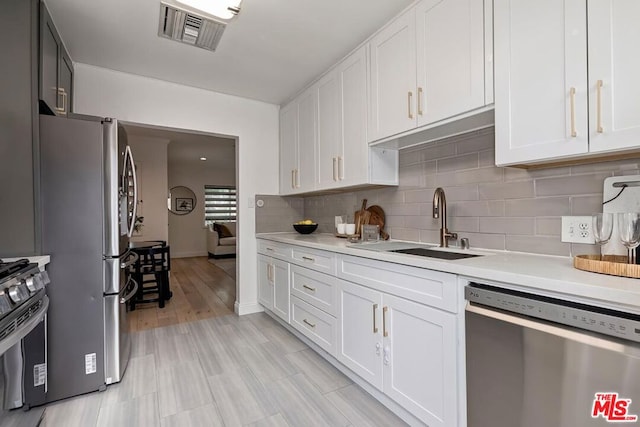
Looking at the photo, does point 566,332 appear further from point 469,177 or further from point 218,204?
point 218,204

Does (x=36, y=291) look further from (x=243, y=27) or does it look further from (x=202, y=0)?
(x=243, y=27)

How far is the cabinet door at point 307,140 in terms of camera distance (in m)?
2.96

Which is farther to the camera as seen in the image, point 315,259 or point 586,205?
point 315,259

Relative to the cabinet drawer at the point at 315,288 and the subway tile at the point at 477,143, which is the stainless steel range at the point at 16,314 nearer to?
the cabinet drawer at the point at 315,288

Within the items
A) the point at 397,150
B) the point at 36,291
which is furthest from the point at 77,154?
the point at 397,150

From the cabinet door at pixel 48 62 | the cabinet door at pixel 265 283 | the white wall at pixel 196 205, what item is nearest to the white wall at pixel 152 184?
the white wall at pixel 196 205

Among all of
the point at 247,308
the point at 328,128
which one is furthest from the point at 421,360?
the point at 247,308

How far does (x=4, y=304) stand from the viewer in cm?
108

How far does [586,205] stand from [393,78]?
128cm

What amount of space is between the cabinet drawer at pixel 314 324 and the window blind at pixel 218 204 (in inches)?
260

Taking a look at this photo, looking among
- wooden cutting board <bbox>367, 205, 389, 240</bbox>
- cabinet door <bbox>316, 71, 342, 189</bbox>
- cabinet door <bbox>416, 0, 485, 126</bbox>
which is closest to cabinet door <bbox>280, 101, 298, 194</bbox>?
cabinet door <bbox>316, 71, 342, 189</bbox>

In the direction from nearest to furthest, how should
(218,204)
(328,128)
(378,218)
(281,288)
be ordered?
(378,218) < (328,128) < (281,288) < (218,204)

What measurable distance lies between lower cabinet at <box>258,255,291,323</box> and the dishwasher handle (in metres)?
1.85

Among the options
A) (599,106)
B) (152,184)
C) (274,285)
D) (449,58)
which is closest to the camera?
(599,106)
